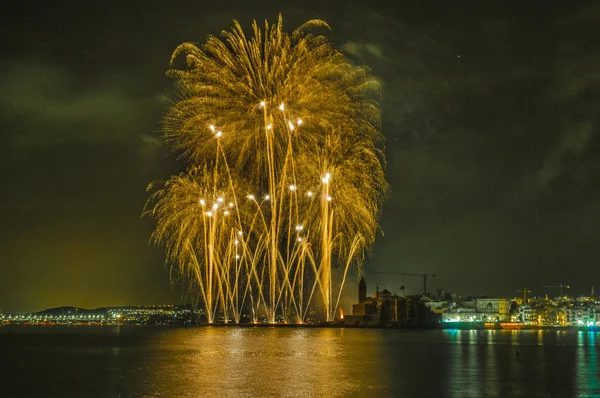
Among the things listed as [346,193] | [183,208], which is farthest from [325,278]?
[183,208]

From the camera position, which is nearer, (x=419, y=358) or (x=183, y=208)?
(x=419, y=358)

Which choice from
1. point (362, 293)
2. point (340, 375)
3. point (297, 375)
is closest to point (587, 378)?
point (340, 375)

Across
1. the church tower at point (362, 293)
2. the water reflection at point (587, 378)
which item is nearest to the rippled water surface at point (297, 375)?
the water reflection at point (587, 378)

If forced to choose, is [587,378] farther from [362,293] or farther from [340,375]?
[362,293]

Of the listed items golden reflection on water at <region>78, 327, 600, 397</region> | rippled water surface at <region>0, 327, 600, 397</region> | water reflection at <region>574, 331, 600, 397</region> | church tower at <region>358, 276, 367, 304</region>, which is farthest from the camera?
church tower at <region>358, 276, 367, 304</region>

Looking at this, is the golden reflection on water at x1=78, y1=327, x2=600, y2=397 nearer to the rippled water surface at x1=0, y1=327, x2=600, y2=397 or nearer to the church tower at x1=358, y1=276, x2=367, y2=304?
the rippled water surface at x1=0, y1=327, x2=600, y2=397

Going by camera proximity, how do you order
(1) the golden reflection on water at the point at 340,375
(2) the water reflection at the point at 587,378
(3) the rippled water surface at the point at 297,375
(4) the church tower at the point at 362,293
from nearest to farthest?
(1) the golden reflection on water at the point at 340,375 < (3) the rippled water surface at the point at 297,375 < (2) the water reflection at the point at 587,378 < (4) the church tower at the point at 362,293

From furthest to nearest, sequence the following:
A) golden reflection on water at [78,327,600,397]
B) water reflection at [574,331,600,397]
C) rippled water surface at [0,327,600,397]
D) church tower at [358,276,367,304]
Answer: church tower at [358,276,367,304]
water reflection at [574,331,600,397]
rippled water surface at [0,327,600,397]
golden reflection on water at [78,327,600,397]

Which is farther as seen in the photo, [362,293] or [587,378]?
[362,293]

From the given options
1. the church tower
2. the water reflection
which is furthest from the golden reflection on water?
the church tower

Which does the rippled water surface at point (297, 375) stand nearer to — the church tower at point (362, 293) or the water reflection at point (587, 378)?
the water reflection at point (587, 378)

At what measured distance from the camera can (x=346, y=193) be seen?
182ft

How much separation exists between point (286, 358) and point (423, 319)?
89.4 m

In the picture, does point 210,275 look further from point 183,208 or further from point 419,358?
point 419,358
